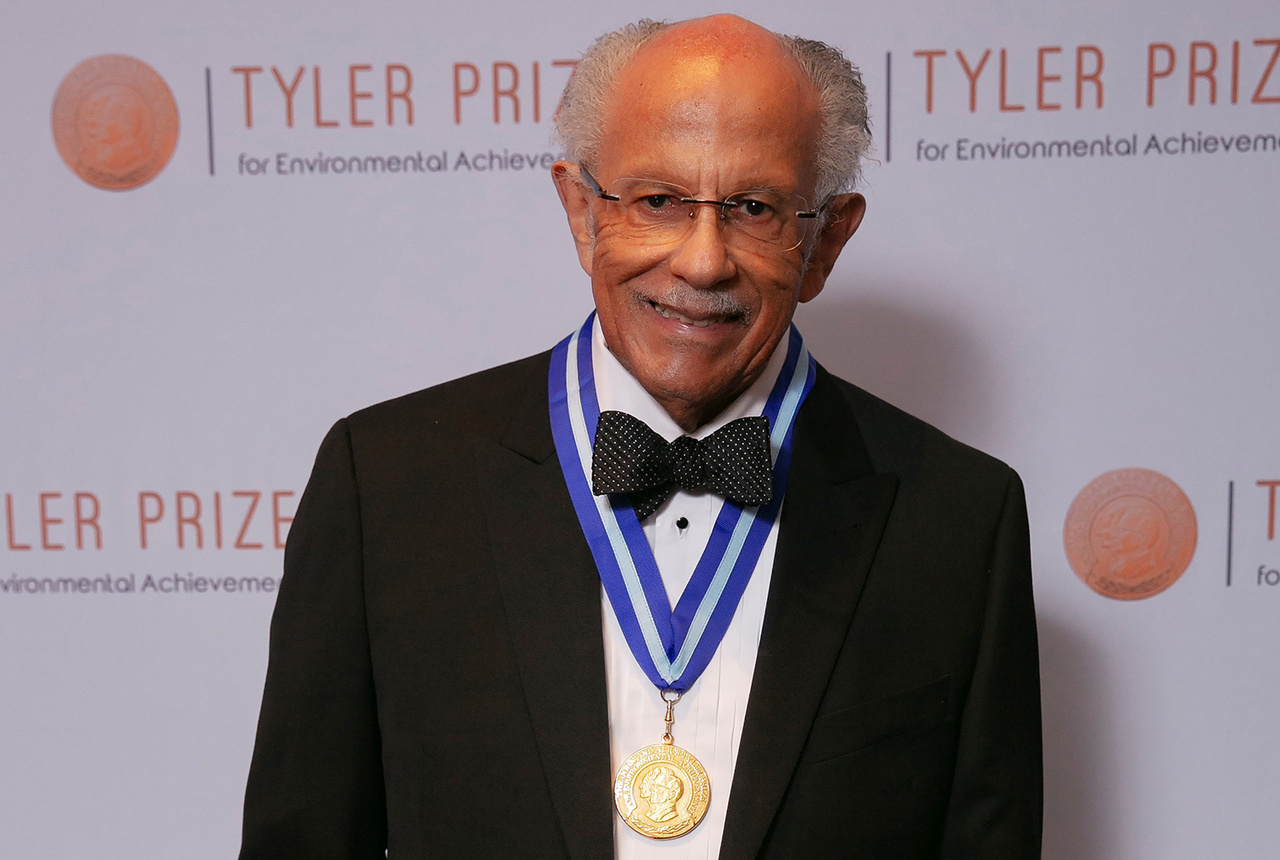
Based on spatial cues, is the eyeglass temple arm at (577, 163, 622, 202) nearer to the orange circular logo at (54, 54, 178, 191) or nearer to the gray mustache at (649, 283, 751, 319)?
the gray mustache at (649, 283, 751, 319)

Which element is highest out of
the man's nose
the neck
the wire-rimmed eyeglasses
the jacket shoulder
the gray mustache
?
the wire-rimmed eyeglasses

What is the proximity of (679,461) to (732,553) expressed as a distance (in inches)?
5.3

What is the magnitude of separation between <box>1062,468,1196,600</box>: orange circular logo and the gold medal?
3.67ft

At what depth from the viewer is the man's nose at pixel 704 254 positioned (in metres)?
1.44

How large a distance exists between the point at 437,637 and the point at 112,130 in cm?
126

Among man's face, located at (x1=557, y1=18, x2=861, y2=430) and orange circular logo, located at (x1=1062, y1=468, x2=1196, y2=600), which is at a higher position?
man's face, located at (x1=557, y1=18, x2=861, y2=430)

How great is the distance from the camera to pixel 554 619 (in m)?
1.52

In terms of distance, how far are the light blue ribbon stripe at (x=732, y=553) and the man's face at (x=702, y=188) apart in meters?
0.13

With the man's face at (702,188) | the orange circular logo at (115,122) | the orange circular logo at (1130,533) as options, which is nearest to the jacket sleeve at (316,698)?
the man's face at (702,188)

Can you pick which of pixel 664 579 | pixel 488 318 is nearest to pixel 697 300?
pixel 664 579

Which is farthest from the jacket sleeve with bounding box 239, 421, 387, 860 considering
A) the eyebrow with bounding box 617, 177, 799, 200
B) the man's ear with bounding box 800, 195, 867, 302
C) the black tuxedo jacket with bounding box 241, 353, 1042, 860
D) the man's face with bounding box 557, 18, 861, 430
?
the man's ear with bounding box 800, 195, 867, 302

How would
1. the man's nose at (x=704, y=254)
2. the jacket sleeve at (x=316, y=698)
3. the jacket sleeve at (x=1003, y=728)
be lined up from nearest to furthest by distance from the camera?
the man's nose at (x=704, y=254) → the jacket sleeve at (x=316, y=698) → the jacket sleeve at (x=1003, y=728)

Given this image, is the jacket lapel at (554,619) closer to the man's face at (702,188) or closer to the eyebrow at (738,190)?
the man's face at (702,188)

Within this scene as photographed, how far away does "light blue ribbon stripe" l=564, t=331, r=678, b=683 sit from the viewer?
4.96ft
